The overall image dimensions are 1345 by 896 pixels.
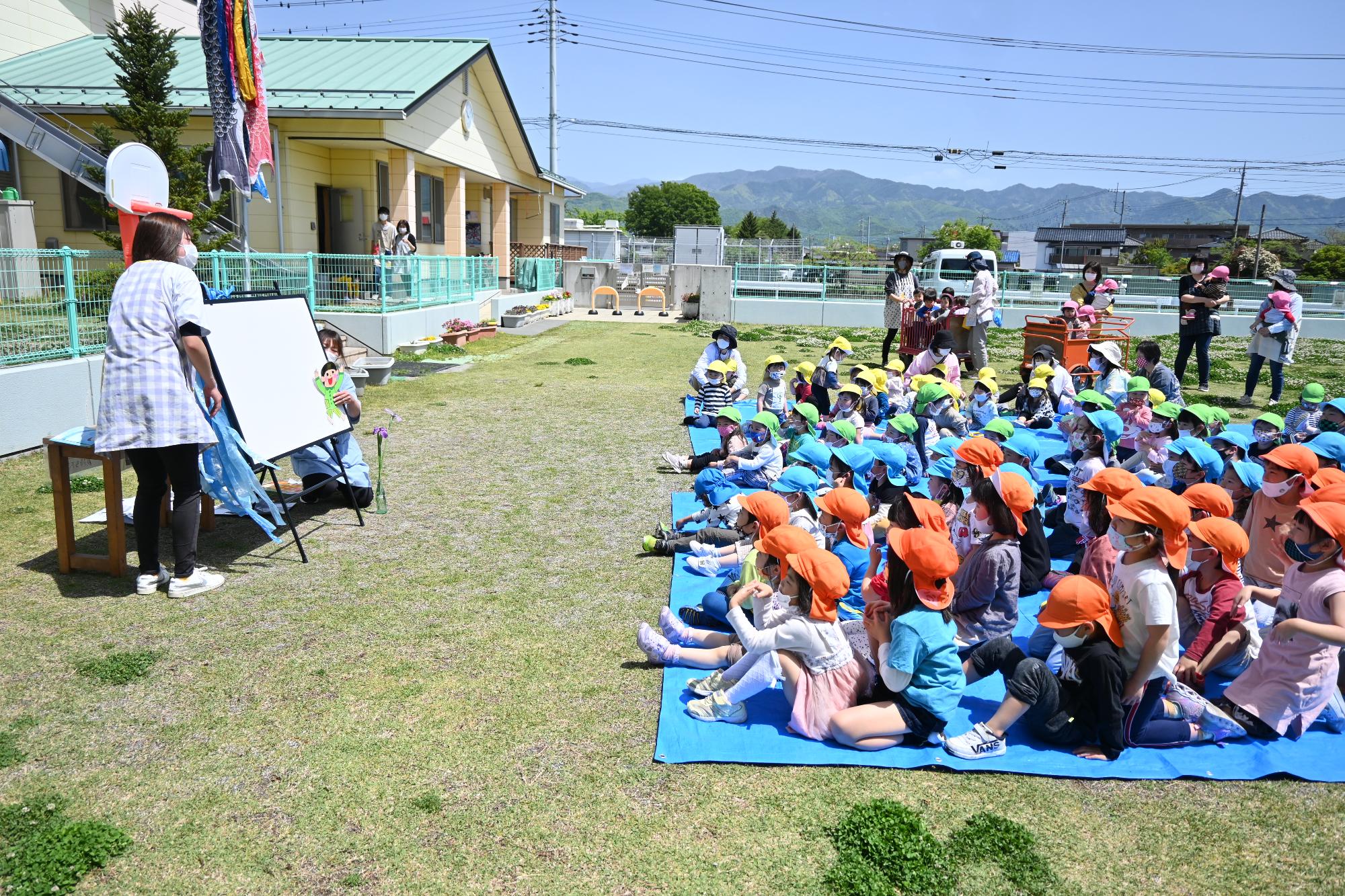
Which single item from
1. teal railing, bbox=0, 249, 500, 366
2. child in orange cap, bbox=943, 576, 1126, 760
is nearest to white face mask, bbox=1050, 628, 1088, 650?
child in orange cap, bbox=943, 576, 1126, 760

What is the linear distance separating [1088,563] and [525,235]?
2998 cm

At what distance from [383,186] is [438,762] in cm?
1832

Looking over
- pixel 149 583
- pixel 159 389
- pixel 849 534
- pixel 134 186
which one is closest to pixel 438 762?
pixel 849 534

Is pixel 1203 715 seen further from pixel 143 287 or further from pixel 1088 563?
pixel 143 287

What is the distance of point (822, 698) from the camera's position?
385 centimetres

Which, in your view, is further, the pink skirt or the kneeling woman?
the kneeling woman

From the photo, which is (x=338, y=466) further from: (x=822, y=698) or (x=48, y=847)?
(x=822, y=698)

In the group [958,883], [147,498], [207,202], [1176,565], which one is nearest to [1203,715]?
[1176,565]

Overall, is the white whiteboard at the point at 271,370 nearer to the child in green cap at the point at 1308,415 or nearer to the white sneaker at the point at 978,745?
the white sneaker at the point at 978,745

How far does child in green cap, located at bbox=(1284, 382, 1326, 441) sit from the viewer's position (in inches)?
301

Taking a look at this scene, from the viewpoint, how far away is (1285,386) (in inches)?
565

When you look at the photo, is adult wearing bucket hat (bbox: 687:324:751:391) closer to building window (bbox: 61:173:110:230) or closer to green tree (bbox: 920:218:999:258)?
building window (bbox: 61:173:110:230)

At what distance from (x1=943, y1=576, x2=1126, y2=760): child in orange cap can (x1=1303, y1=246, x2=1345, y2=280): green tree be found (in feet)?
196

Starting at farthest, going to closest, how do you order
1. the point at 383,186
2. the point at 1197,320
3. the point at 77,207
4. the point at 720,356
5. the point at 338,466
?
the point at 383,186, the point at 77,207, the point at 1197,320, the point at 720,356, the point at 338,466
